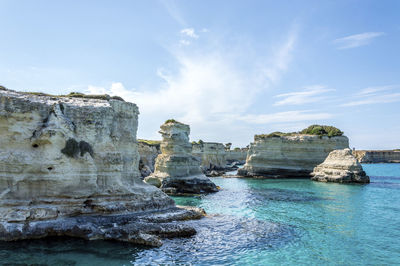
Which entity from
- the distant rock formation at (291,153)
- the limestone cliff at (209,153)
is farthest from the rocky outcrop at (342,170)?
the limestone cliff at (209,153)

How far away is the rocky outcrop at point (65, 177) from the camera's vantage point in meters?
13.1

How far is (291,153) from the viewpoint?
52000 millimetres

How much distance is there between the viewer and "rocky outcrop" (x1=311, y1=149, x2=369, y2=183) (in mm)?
40844

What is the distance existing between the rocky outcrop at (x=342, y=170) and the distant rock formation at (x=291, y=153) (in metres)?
6.02

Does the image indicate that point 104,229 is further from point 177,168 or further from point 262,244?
point 177,168

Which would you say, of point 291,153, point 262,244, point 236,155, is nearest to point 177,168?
point 262,244

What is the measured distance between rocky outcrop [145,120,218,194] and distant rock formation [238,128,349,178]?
69.8 feet

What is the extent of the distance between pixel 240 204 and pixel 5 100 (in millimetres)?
17463

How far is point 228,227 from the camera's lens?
16.0m

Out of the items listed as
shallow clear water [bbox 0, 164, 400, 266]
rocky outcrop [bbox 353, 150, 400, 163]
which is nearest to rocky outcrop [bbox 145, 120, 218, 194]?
shallow clear water [bbox 0, 164, 400, 266]

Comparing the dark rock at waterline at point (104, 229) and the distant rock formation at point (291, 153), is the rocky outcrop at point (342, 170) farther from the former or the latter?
the dark rock at waterline at point (104, 229)

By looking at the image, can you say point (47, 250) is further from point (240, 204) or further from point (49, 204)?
point (240, 204)

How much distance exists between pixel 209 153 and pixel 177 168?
129ft

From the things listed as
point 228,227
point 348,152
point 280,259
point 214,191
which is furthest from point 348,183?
point 280,259
